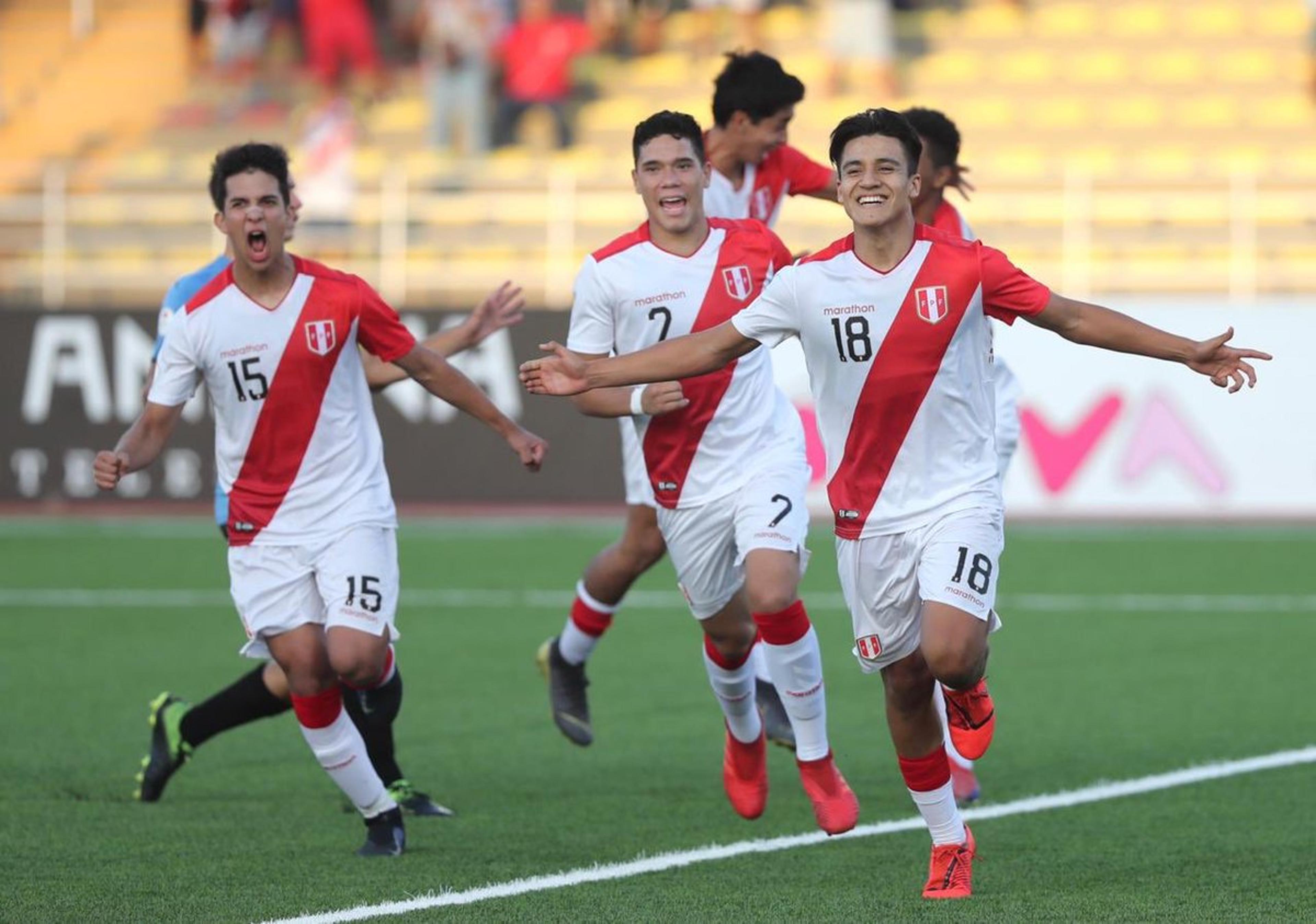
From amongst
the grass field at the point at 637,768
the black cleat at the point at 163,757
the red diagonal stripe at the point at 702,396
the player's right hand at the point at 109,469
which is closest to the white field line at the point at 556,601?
the grass field at the point at 637,768

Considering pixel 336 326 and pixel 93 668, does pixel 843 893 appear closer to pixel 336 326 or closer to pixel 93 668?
pixel 336 326

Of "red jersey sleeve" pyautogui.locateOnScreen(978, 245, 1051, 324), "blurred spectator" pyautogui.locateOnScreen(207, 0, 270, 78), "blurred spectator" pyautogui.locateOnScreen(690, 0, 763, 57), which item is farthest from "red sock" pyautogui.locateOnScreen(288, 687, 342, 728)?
"blurred spectator" pyautogui.locateOnScreen(207, 0, 270, 78)

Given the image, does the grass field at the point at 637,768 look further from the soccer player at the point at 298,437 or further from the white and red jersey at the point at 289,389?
the white and red jersey at the point at 289,389

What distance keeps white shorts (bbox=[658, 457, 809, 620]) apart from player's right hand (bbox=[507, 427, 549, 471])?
70 cm

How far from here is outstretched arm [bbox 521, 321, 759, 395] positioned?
638 cm

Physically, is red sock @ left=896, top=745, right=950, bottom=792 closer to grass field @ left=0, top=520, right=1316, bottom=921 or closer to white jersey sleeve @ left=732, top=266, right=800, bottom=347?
grass field @ left=0, top=520, right=1316, bottom=921

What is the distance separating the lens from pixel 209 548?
55.7ft

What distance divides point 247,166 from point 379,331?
684 millimetres

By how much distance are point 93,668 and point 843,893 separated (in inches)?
236

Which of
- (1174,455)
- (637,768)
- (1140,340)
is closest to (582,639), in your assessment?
(637,768)

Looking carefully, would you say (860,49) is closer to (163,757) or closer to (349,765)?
(163,757)

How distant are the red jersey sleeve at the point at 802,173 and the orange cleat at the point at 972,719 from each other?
2.82 meters

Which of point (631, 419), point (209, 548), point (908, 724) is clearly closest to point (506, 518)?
point (209, 548)

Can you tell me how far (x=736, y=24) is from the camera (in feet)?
80.0
